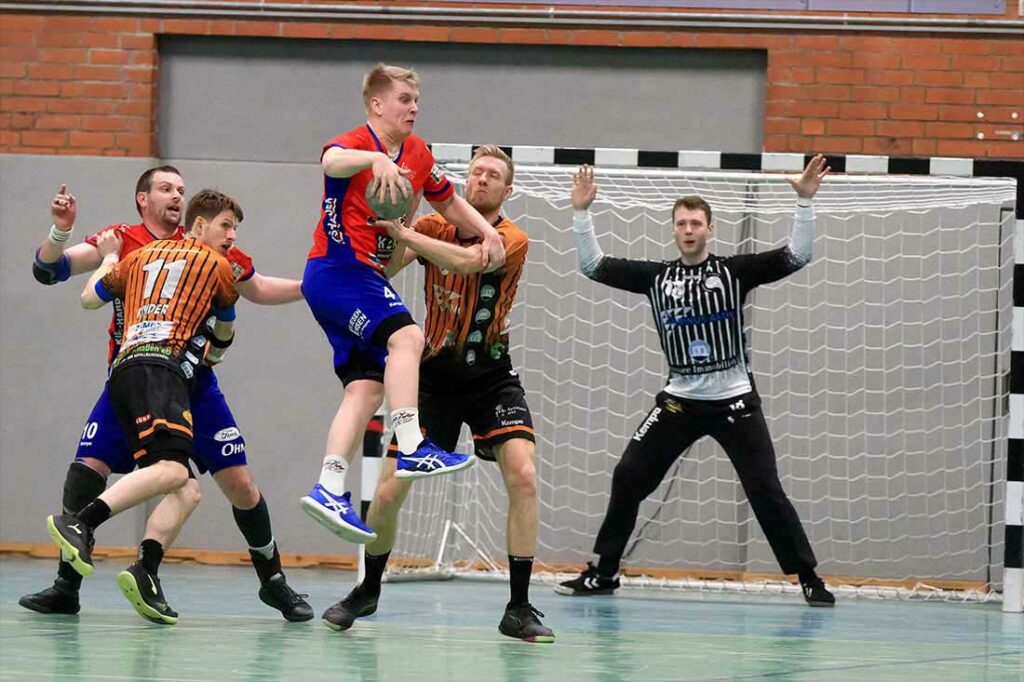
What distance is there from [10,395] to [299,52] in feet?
10.2

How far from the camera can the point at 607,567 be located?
822cm

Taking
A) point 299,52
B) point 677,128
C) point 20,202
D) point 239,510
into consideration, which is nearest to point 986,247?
point 677,128

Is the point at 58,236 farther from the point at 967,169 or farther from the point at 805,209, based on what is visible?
the point at 967,169

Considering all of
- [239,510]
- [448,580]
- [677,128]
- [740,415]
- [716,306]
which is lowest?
Answer: [448,580]

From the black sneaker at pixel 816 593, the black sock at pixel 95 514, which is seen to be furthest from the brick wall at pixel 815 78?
the black sock at pixel 95 514

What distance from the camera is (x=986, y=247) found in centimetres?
952

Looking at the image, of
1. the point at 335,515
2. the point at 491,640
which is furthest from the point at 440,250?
the point at 491,640

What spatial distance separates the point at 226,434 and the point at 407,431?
1.19 m

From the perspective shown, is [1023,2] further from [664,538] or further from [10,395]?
[10,395]

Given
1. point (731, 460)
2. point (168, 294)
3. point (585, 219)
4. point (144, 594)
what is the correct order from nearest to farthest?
point (144, 594)
point (168, 294)
point (585, 219)
point (731, 460)

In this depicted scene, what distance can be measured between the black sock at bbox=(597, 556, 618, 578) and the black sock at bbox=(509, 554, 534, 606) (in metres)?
2.31

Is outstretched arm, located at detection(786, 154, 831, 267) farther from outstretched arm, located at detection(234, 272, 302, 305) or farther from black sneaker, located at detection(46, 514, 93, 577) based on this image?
black sneaker, located at detection(46, 514, 93, 577)

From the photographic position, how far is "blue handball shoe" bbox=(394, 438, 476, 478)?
516 centimetres

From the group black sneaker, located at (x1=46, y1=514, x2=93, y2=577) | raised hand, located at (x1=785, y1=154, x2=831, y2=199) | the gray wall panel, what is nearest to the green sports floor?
black sneaker, located at (x1=46, y1=514, x2=93, y2=577)
